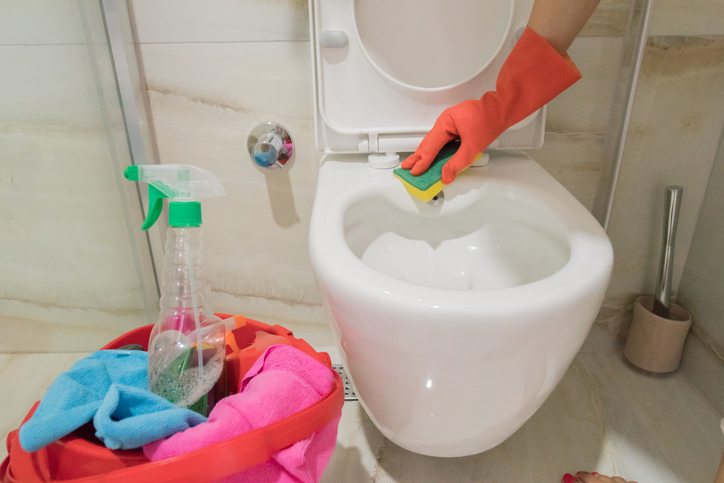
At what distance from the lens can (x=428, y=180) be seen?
0.60 m

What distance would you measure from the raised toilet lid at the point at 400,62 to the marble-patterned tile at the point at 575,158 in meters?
0.12

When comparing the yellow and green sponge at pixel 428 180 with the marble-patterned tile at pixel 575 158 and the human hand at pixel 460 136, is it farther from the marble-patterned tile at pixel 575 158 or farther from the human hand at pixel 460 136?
the marble-patterned tile at pixel 575 158

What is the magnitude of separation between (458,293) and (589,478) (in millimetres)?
436

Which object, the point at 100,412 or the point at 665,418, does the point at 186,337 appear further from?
the point at 665,418

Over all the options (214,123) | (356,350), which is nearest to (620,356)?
(356,350)

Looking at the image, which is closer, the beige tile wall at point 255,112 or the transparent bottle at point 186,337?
the transparent bottle at point 186,337

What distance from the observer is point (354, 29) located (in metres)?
0.67

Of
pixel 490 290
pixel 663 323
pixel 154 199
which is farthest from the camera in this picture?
pixel 663 323

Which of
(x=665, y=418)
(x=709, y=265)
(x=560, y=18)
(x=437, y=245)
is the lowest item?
(x=665, y=418)

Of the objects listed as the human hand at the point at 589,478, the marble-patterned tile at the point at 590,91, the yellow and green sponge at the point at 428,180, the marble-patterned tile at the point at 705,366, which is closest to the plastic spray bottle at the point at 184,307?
the yellow and green sponge at the point at 428,180

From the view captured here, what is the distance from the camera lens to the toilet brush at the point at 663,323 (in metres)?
0.82

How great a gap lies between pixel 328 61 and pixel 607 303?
733 millimetres

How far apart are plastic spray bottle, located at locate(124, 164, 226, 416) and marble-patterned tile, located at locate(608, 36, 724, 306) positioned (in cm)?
72

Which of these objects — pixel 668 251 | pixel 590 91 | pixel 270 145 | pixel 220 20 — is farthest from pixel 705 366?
pixel 220 20
